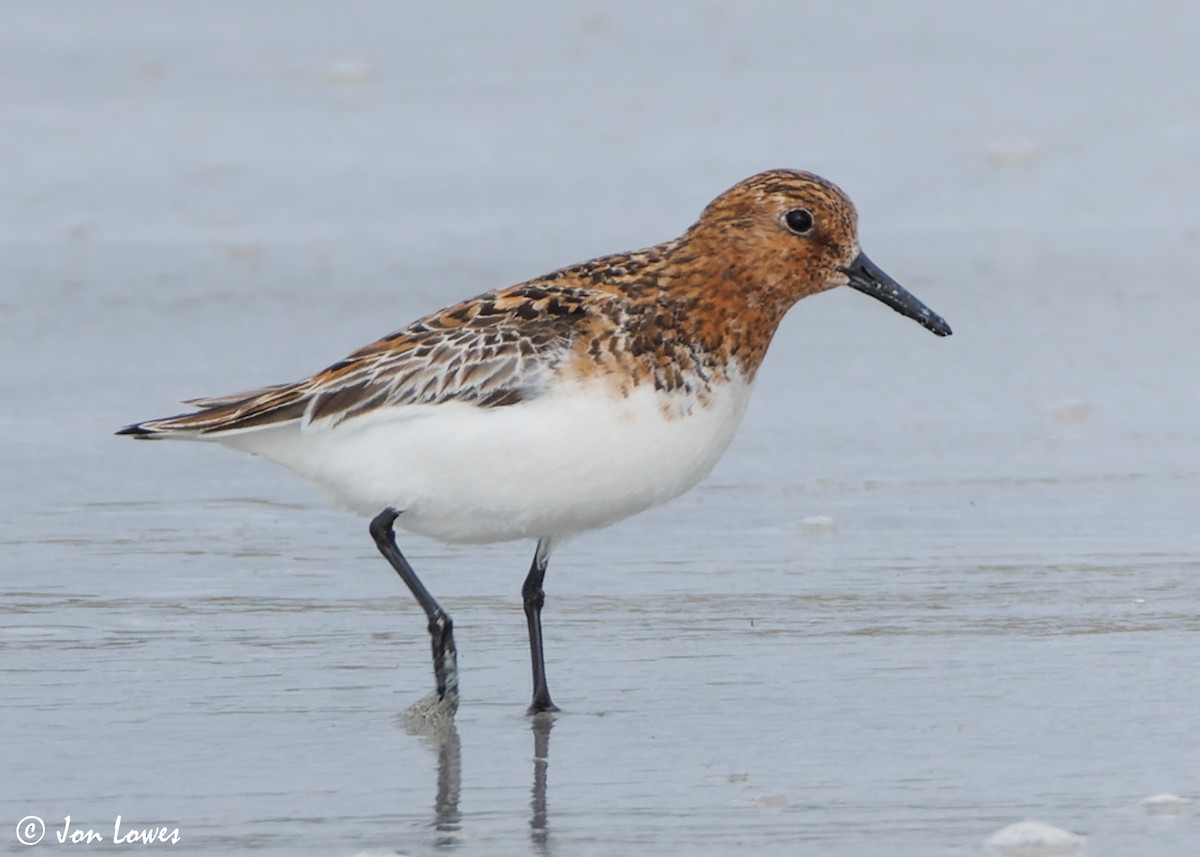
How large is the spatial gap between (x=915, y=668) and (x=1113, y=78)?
7.93 m

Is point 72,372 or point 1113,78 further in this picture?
point 1113,78

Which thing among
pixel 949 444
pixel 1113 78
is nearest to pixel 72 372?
pixel 949 444

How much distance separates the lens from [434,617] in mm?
5203

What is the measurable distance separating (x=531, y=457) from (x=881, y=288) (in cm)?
104

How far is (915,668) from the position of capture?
534 centimetres

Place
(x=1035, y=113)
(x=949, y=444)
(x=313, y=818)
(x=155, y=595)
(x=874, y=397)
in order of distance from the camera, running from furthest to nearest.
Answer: (x=1035, y=113)
(x=874, y=397)
(x=949, y=444)
(x=155, y=595)
(x=313, y=818)

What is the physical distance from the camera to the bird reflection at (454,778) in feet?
13.9

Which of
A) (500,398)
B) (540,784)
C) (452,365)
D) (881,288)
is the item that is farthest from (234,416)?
(881,288)

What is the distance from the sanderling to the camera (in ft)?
16.2

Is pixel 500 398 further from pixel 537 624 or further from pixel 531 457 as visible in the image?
pixel 537 624

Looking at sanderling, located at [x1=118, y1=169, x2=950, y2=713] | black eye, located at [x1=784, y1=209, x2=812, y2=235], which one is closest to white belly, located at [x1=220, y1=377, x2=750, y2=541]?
sanderling, located at [x1=118, y1=169, x2=950, y2=713]

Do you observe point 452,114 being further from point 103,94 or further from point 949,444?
point 949,444

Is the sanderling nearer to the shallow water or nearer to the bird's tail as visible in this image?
the bird's tail

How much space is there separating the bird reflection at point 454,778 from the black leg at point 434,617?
0.11m
